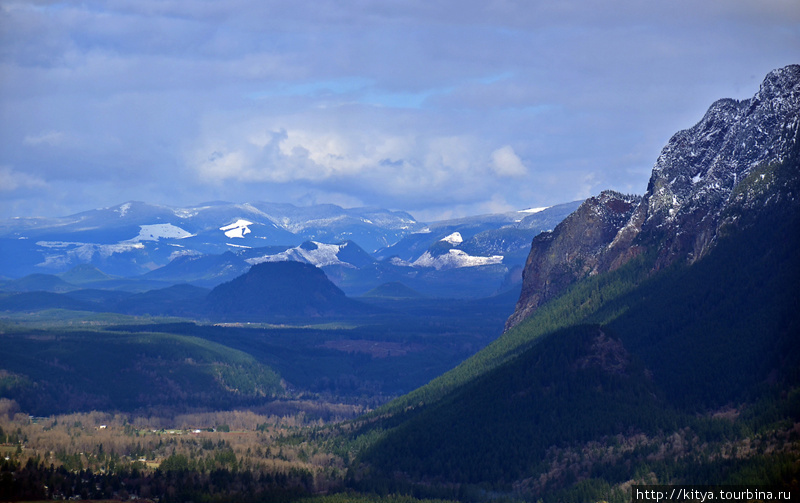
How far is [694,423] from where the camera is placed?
7249 inches

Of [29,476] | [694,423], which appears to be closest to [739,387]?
[694,423]

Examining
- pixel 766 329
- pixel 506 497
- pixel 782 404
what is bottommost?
pixel 506 497

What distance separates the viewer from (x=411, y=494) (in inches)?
7165

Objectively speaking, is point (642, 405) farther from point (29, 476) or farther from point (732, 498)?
point (29, 476)

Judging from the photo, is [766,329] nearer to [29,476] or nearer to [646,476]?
[646,476]

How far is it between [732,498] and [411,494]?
55.8 m

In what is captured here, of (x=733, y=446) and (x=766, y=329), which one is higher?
(x=766, y=329)

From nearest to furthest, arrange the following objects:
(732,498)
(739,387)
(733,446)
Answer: (732,498), (733,446), (739,387)

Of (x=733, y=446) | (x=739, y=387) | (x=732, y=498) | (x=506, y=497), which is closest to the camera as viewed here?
(x=732, y=498)

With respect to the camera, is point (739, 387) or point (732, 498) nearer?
point (732, 498)

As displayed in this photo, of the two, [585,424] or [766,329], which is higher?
[766,329]

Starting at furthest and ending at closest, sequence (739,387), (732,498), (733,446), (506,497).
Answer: (739,387), (506,497), (733,446), (732,498)

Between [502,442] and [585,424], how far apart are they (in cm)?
1501

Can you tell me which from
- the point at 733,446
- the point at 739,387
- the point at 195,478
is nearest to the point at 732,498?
the point at 733,446
